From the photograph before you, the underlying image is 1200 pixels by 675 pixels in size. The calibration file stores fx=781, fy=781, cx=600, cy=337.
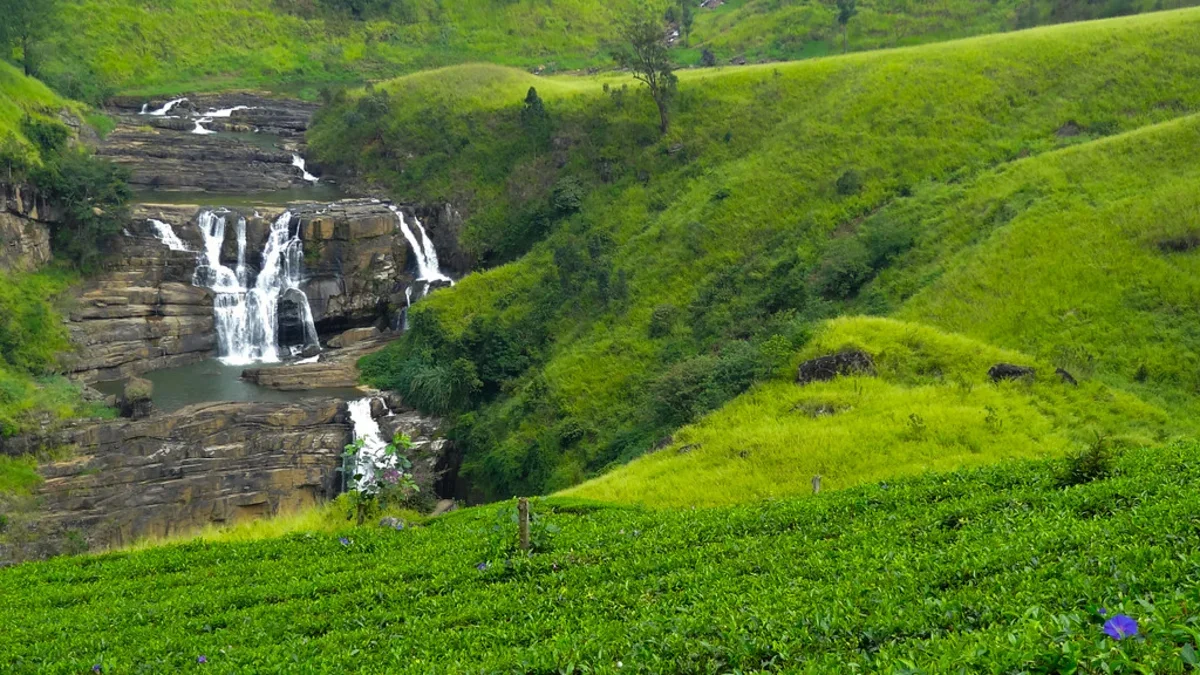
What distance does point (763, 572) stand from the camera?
33.9ft

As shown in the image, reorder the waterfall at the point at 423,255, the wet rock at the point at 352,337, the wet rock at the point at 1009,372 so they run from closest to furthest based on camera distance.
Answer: the wet rock at the point at 1009,372, the wet rock at the point at 352,337, the waterfall at the point at 423,255

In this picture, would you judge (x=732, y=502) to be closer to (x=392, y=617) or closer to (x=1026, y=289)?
(x=392, y=617)

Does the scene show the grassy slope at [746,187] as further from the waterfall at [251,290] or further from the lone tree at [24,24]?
A: the lone tree at [24,24]

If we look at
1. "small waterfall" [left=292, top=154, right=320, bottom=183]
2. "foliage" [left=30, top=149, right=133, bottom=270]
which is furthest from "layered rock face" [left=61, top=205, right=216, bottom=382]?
"small waterfall" [left=292, top=154, right=320, bottom=183]

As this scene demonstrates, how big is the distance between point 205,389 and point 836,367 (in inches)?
1195

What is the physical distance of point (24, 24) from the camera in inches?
2308

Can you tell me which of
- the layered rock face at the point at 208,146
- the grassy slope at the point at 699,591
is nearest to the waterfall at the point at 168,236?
the layered rock face at the point at 208,146

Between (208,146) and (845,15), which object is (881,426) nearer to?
(208,146)

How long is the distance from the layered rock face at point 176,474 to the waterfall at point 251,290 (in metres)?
10.2

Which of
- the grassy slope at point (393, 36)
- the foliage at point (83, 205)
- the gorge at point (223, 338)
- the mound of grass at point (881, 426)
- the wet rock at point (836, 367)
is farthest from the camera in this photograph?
the grassy slope at point (393, 36)

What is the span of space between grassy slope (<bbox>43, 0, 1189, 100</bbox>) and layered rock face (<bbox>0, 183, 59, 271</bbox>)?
87.8 ft

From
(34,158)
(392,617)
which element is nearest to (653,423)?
(392,617)

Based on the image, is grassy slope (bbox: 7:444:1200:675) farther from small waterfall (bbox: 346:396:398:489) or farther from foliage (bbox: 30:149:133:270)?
foliage (bbox: 30:149:133:270)

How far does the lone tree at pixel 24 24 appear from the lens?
5766cm
